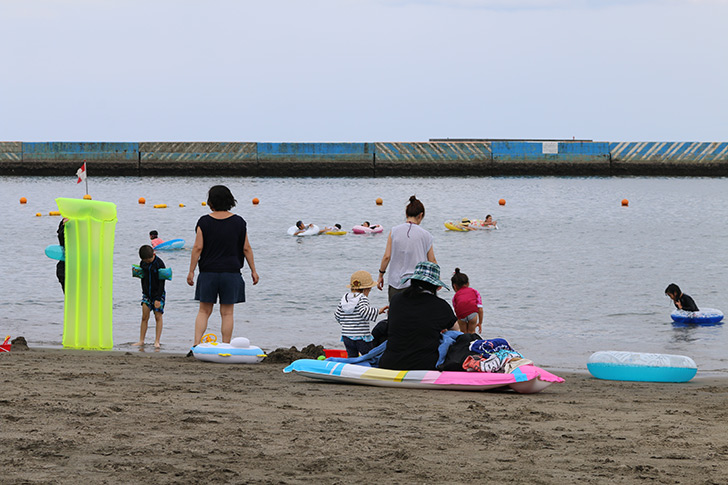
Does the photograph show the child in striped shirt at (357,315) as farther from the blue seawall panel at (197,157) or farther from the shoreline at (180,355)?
the blue seawall panel at (197,157)

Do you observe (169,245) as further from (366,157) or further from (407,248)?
(366,157)

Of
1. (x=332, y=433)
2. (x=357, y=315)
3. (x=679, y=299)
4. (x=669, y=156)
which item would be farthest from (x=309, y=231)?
(x=669, y=156)

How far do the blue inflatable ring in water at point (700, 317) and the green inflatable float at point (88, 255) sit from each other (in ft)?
29.7

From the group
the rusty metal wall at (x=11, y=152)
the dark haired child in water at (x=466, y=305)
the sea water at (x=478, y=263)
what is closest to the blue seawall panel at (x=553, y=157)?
the sea water at (x=478, y=263)

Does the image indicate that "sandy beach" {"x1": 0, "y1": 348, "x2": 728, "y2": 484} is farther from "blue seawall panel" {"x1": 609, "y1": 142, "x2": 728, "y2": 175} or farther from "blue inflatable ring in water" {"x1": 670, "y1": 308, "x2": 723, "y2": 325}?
"blue seawall panel" {"x1": 609, "y1": 142, "x2": 728, "y2": 175}

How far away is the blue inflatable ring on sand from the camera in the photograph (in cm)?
880

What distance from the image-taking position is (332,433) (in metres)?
5.38

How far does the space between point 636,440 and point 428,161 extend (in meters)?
63.4

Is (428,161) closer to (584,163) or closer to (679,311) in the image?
(584,163)

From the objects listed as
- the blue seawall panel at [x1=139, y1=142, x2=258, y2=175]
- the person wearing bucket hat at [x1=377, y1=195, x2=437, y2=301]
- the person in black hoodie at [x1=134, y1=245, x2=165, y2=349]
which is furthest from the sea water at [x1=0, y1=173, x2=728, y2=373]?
the blue seawall panel at [x1=139, y1=142, x2=258, y2=175]

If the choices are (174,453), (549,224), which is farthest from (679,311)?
(549,224)

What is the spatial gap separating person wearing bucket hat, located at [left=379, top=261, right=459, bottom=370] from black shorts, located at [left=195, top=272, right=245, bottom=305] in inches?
77.1

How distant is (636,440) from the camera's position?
540cm

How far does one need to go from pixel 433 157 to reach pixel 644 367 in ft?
196
